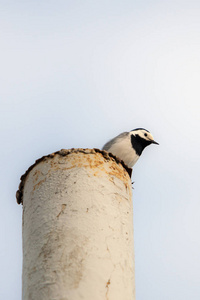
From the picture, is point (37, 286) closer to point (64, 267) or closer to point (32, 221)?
point (64, 267)

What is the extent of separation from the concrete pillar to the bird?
414 centimetres

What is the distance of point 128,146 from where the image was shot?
905 centimetres

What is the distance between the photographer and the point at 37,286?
385 centimetres

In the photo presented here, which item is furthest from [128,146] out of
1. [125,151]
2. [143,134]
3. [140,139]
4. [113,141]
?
[143,134]

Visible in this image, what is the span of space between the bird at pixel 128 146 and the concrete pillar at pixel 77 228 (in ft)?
13.6

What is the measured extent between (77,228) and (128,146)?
16.6 feet

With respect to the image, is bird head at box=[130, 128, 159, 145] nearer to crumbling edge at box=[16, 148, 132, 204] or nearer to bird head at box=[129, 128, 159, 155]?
bird head at box=[129, 128, 159, 155]

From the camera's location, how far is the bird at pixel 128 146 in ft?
29.3

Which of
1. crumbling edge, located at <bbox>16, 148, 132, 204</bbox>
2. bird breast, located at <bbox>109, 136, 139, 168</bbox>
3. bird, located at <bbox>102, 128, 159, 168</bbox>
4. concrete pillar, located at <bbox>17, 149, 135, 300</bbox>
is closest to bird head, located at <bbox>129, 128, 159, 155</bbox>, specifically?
bird, located at <bbox>102, 128, 159, 168</bbox>

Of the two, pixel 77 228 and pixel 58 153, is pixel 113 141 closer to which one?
pixel 58 153

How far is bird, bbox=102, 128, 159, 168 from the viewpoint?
8922 mm

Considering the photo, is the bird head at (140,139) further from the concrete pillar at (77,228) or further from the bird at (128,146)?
the concrete pillar at (77,228)

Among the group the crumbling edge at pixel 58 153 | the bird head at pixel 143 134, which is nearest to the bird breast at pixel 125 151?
the bird head at pixel 143 134

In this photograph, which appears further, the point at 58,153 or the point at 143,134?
the point at 143,134
